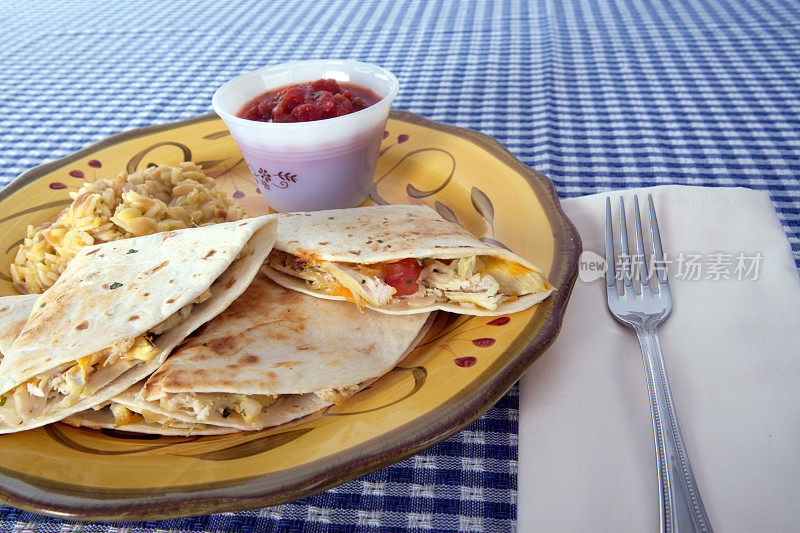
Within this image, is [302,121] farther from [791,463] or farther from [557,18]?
[557,18]

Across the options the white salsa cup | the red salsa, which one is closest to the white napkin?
the white salsa cup

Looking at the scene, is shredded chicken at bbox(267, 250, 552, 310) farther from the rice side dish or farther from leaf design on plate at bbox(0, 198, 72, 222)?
leaf design on plate at bbox(0, 198, 72, 222)

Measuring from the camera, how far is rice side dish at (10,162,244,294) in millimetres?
2301

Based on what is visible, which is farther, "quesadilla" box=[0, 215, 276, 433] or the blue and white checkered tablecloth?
"quesadilla" box=[0, 215, 276, 433]

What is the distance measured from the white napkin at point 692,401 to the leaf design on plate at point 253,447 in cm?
64

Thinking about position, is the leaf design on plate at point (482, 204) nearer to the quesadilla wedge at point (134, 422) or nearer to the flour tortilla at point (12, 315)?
the quesadilla wedge at point (134, 422)

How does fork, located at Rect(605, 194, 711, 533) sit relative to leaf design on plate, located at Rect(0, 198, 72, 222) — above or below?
below

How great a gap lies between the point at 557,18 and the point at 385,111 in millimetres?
3419

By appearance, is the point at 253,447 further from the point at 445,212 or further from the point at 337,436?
the point at 445,212

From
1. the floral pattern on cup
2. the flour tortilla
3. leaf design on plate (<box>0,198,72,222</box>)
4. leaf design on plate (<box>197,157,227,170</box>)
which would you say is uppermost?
the flour tortilla

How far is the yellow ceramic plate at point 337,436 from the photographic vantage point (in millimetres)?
1385

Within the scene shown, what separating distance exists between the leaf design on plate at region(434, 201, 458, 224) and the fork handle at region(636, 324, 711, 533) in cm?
109

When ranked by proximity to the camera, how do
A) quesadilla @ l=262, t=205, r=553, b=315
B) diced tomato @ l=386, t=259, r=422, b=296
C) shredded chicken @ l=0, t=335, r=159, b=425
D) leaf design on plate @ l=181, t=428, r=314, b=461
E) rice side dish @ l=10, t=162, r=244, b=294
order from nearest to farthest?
leaf design on plate @ l=181, t=428, r=314, b=461, shredded chicken @ l=0, t=335, r=159, b=425, quesadilla @ l=262, t=205, r=553, b=315, diced tomato @ l=386, t=259, r=422, b=296, rice side dish @ l=10, t=162, r=244, b=294

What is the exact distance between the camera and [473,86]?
408 cm
